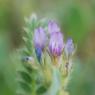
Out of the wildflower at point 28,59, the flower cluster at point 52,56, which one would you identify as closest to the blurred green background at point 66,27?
the wildflower at point 28,59

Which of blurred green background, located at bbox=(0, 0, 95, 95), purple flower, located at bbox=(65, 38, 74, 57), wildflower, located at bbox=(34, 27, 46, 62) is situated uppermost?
blurred green background, located at bbox=(0, 0, 95, 95)

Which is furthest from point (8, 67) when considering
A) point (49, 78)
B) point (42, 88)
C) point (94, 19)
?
point (94, 19)

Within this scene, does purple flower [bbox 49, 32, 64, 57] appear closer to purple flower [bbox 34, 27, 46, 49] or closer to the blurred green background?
purple flower [bbox 34, 27, 46, 49]

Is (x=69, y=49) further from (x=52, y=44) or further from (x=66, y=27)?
(x=66, y=27)

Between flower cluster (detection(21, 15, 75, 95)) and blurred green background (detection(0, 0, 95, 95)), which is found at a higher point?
blurred green background (detection(0, 0, 95, 95))

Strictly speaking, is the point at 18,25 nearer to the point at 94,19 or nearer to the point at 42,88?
the point at 94,19

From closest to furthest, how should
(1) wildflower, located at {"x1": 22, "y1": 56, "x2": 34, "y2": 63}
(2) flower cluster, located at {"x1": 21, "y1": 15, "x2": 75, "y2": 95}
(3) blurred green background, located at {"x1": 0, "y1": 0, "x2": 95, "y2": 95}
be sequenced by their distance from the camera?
(2) flower cluster, located at {"x1": 21, "y1": 15, "x2": 75, "y2": 95}, (1) wildflower, located at {"x1": 22, "y1": 56, "x2": 34, "y2": 63}, (3) blurred green background, located at {"x1": 0, "y1": 0, "x2": 95, "y2": 95}

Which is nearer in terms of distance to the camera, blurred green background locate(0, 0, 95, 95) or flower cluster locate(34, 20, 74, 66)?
flower cluster locate(34, 20, 74, 66)

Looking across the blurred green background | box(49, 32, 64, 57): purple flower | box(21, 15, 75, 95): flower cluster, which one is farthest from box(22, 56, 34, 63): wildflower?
the blurred green background
